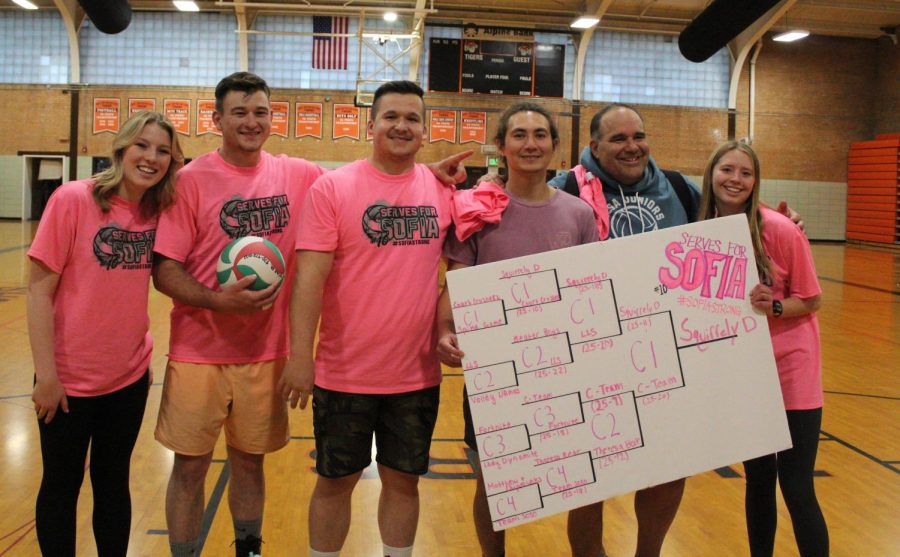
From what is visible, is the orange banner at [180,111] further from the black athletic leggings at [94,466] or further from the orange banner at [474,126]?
the black athletic leggings at [94,466]

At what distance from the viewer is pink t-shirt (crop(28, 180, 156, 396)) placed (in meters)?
2.21

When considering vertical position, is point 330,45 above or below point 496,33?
below

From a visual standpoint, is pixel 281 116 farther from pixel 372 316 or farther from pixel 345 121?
pixel 372 316

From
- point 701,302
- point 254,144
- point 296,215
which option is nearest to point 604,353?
point 701,302

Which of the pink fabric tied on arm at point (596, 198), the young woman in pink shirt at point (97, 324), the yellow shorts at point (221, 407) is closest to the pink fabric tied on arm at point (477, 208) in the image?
the pink fabric tied on arm at point (596, 198)

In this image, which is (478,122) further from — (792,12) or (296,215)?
(296,215)

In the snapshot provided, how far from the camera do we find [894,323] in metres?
8.25

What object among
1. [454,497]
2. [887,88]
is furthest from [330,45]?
[454,497]

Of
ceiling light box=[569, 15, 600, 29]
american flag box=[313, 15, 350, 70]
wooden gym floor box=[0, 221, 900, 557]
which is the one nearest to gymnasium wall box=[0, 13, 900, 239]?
american flag box=[313, 15, 350, 70]

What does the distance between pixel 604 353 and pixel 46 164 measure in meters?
19.5

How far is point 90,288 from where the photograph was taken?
225 cm

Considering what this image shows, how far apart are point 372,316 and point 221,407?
27.3 inches

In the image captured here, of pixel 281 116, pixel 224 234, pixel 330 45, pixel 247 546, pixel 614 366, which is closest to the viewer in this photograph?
pixel 614 366

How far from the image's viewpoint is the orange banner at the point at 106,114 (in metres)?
17.3
